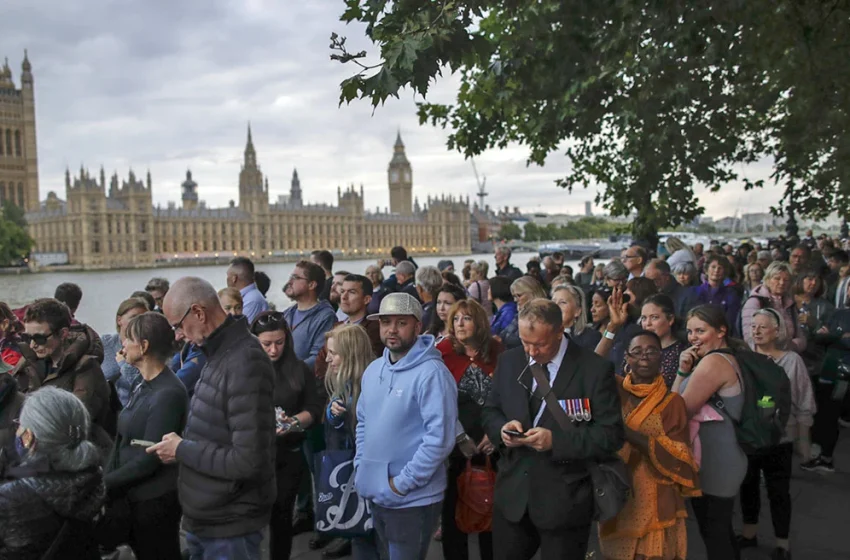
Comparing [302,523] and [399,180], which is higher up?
[399,180]

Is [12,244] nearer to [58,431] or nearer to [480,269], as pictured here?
[480,269]

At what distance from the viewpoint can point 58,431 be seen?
8.49 ft

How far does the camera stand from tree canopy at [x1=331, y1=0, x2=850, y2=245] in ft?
13.2

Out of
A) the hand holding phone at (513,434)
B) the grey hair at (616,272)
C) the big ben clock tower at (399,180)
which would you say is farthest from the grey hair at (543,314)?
the big ben clock tower at (399,180)

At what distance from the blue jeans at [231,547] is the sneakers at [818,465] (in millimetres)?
4450

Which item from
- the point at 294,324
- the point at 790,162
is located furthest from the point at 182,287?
the point at 790,162

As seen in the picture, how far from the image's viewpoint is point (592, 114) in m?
8.38

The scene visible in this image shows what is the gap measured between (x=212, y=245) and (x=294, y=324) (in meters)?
107

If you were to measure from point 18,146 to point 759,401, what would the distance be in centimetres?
12445

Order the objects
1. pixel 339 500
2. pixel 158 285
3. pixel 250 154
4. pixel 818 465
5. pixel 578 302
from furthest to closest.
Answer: pixel 250 154, pixel 158 285, pixel 818 465, pixel 578 302, pixel 339 500

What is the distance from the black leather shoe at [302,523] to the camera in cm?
457

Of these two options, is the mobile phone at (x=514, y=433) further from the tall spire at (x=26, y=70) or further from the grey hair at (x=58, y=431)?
the tall spire at (x=26, y=70)

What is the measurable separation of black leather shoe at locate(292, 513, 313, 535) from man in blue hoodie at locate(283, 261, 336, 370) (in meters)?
0.97

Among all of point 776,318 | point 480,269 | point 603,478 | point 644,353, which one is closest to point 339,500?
point 603,478
